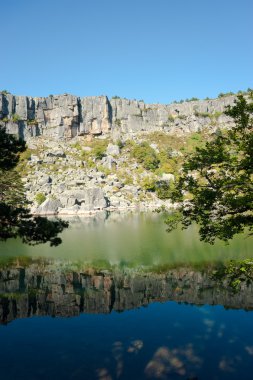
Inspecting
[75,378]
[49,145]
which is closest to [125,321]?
[75,378]

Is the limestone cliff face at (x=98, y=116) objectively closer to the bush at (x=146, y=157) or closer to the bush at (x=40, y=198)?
the bush at (x=146, y=157)

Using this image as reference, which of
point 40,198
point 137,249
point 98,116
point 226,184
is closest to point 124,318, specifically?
point 226,184

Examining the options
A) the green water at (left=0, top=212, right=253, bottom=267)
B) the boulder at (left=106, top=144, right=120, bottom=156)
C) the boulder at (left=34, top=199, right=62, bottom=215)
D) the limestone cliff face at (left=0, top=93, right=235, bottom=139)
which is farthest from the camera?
the limestone cliff face at (left=0, top=93, right=235, bottom=139)

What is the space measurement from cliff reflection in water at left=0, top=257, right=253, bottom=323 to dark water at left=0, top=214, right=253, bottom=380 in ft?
0.23

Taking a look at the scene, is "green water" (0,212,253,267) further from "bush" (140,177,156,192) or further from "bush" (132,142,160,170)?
"bush" (132,142,160,170)

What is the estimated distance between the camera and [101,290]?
25219 mm

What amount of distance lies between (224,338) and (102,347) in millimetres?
6196

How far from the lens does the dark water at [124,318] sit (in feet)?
47.2

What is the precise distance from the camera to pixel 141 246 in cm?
4225

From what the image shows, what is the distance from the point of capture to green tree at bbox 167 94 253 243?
39.6 ft

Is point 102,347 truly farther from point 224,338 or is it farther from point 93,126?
point 93,126

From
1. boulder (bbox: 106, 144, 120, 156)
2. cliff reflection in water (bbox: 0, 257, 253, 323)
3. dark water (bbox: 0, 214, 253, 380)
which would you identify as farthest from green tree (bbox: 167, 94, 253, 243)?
boulder (bbox: 106, 144, 120, 156)

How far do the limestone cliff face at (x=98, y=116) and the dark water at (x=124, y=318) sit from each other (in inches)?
4542

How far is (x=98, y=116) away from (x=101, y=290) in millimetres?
130842
